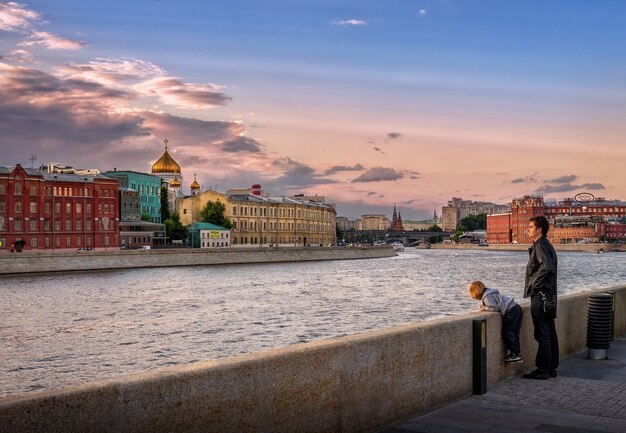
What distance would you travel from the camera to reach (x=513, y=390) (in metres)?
9.14

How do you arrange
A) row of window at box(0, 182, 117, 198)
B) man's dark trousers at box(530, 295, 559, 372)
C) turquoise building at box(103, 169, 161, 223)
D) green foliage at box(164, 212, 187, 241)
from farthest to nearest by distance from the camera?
1. turquoise building at box(103, 169, 161, 223)
2. green foliage at box(164, 212, 187, 241)
3. row of window at box(0, 182, 117, 198)
4. man's dark trousers at box(530, 295, 559, 372)

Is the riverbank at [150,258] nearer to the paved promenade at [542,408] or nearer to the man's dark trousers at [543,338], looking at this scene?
the man's dark trousers at [543,338]

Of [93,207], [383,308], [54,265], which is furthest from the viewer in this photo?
[93,207]

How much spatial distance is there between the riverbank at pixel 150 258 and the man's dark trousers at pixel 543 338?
217 ft

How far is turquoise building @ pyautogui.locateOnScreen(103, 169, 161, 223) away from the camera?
148 metres

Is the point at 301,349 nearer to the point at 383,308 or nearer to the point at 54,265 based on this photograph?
the point at 383,308

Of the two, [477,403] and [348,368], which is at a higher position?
[348,368]

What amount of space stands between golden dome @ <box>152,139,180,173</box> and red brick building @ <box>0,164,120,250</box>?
238 feet

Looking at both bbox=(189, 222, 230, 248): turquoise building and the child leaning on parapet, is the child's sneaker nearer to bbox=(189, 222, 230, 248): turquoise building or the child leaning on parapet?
the child leaning on parapet

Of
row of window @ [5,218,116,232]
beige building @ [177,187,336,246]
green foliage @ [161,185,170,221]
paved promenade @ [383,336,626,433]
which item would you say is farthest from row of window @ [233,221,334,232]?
paved promenade @ [383,336,626,433]

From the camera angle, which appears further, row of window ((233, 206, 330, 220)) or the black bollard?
row of window ((233, 206, 330, 220))

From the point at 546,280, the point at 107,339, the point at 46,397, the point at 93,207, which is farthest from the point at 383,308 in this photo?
the point at 93,207

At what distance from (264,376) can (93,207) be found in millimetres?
106387

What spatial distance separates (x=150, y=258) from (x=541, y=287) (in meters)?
81.8
